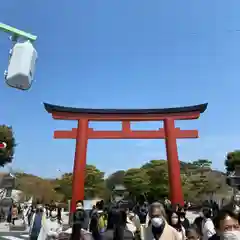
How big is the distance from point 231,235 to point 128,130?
2139 cm

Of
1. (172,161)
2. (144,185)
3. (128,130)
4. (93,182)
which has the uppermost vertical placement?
(93,182)

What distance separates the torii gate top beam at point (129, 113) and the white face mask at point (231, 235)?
21210mm

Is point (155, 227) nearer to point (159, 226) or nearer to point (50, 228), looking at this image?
point (159, 226)

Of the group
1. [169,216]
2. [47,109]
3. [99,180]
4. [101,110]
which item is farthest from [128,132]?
[99,180]

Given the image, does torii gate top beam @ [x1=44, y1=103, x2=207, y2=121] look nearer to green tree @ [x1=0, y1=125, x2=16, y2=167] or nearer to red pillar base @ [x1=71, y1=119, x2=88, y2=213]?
red pillar base @ [x1=71, y1=119, x2=88, y2=213]

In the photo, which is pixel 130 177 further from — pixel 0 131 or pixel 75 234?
pixel 75 234

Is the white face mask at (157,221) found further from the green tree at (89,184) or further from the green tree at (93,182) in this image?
the green tree at (93,182)

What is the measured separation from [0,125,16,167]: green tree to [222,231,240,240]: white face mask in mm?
46649

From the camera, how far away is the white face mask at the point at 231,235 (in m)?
2.88

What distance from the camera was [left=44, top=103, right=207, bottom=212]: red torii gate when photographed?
931 inches

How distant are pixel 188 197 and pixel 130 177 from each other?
970 cm

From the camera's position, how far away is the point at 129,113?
24.3 m

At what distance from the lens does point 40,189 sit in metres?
54.3

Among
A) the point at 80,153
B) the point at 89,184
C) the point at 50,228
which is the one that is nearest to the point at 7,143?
the point at 89,184
